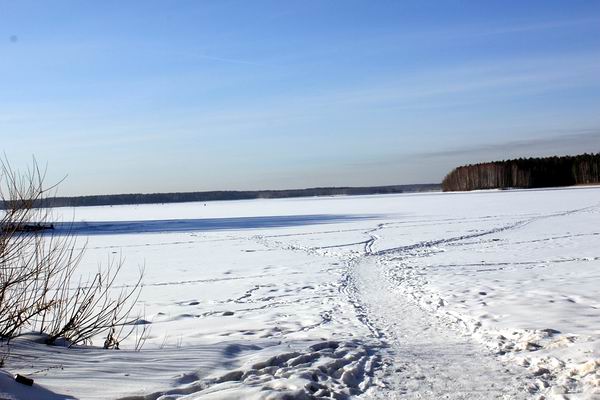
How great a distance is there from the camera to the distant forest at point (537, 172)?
10262 centimetres

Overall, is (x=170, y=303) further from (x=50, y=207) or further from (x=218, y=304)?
(x=50, y=207)

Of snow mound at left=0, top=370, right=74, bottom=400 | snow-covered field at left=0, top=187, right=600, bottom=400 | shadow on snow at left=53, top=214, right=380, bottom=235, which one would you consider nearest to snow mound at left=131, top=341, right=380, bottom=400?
snow-covered field at left=0, top=187, right=600, bottom=400

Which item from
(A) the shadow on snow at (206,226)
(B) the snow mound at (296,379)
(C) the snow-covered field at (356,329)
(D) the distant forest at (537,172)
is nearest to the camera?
(B) the snow mound at (296,379)

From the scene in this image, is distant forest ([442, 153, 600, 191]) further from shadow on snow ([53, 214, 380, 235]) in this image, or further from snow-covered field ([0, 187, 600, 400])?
snow-covered field ([0, 187, 600, 400])

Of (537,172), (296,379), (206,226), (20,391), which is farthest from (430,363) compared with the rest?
(537,172)

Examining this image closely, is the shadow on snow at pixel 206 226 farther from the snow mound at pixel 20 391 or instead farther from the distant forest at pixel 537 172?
the distant forest at pixel 537 172

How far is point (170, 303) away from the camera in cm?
1119

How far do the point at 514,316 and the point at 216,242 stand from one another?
1690cm

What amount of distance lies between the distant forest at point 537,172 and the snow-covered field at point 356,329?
92280mm

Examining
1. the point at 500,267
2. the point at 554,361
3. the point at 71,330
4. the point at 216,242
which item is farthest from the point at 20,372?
the point at 216,242

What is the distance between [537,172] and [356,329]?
10710 centimetres

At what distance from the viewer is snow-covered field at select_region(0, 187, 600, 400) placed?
16.7 ft

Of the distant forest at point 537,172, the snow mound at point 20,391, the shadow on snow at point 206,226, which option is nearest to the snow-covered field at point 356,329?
the snow mound at point 20,391

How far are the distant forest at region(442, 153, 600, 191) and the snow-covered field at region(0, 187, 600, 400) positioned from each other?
3633 inches
